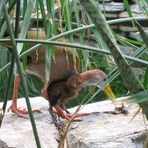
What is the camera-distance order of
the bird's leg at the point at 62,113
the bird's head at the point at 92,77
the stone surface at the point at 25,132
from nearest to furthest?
1. the stone surface at the point at 25,132
2. the bird's leg at the point at 62,113
3. the bird's head at the point at 92,77

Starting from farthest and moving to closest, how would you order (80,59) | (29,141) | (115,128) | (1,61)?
(1,61) → (80,59) → (115,128) → (29,141)

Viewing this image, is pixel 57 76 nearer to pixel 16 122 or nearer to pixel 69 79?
pixel 69 79

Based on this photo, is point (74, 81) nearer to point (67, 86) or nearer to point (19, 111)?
point (67, 86)

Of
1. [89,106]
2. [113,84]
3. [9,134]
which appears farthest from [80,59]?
[113,84]

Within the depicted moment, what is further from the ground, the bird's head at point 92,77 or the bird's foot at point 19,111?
the bird's head at point 92,77

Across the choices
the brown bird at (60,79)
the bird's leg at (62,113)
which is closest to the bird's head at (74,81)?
the brown bird at (60,79)

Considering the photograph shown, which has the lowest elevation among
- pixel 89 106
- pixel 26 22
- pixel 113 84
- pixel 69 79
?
pixel 113 84

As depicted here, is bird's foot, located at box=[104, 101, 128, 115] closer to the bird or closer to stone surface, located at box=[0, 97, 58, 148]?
the bird

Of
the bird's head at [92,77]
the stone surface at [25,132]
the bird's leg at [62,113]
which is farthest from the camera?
the bird's head at [92,77]

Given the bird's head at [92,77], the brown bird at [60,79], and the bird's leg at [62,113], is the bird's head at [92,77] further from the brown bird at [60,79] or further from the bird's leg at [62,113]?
the bird's leg at [62,113]
